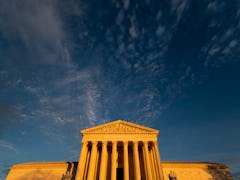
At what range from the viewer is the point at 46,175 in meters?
23.2

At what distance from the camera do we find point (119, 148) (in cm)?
2245

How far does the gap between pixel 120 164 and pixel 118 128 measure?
5592mm

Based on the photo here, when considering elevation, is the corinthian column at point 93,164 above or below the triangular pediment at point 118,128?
below

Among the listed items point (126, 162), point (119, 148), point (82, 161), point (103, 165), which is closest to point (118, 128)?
point (119, 148)

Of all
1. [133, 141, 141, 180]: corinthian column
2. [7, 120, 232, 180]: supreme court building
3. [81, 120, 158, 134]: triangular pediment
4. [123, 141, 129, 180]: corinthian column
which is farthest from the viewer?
[81, 120, 158, 134]: triangular pediment

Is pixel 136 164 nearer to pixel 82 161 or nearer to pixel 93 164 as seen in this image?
pixel 93 164

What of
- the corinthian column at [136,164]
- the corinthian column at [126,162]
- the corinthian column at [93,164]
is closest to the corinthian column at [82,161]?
the corinthian column at [93,164]

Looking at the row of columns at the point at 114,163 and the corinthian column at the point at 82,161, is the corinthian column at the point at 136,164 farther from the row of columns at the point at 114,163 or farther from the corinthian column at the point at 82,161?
the corinthian column at the point at 82,161

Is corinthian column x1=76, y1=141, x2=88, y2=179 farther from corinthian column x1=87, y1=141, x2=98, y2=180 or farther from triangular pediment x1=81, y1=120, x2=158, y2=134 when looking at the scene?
triangular pediment x1=81, y1=120, x2=158, y2=134

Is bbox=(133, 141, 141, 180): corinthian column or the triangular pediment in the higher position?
the triangular pediment

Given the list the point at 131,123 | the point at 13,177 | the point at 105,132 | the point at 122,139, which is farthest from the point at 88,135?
the point at 13,177

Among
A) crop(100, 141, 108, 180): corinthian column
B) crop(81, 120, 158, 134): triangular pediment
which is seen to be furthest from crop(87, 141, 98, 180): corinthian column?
crop(81, 120, 158, 134): triangular pediment

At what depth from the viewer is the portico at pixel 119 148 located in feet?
62.2

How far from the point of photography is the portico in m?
19.0
